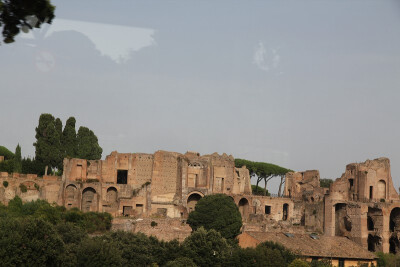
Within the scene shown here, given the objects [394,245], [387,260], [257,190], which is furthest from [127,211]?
[257,190]

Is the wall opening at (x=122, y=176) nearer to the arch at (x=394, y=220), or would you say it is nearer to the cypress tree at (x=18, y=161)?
the cypress tree at (x=18, y=161)

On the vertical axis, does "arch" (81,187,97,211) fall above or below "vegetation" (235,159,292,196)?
below

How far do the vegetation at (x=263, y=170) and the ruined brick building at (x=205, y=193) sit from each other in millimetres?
11437

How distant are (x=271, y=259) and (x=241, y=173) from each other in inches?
881

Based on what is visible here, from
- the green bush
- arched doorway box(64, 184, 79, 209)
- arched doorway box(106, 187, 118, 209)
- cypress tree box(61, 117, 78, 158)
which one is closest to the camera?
the green bush

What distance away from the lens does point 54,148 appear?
5678 cm

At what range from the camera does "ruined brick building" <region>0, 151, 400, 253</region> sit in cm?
5388

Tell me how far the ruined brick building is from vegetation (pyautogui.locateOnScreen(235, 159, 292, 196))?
11.4 metres

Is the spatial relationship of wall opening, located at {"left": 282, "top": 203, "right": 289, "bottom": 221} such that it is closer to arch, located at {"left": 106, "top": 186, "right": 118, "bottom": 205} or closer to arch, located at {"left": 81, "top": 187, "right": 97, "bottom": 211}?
arch, located at {"left": 106, "top": 186, "right": 118, "bottom": 205}

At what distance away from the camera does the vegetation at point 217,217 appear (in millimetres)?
50156

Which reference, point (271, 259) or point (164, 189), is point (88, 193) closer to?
point (164, 189)

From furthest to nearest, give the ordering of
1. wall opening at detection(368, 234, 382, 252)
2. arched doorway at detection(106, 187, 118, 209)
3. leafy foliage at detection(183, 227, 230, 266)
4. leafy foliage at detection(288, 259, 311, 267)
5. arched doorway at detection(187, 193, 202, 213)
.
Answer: arched doorway at detection(187, 193, 202, 213), wall opening at detection(368, 234, 382, 252), arched doorway at detection(106, 187, 118, 209), leafy foliage at detection(183, 227, 230, 266), leafy foliage at detection(288, 259, 311, 267)

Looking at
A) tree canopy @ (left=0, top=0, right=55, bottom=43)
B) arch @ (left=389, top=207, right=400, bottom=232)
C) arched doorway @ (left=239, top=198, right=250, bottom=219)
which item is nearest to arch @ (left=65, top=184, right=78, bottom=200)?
arched doorway @ (left=239, top=198, right=250, bottom=219)

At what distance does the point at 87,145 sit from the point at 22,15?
46691 mm
